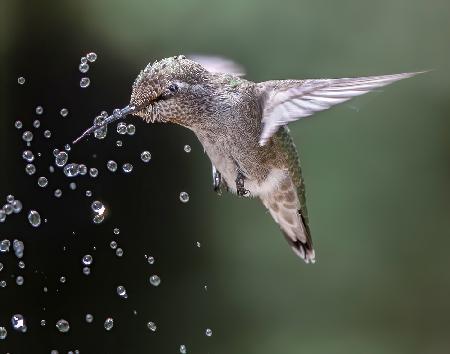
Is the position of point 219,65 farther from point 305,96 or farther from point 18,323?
point 18,323

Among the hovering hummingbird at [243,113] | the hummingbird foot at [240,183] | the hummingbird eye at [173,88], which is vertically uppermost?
the hummingbird eye at [173,88]

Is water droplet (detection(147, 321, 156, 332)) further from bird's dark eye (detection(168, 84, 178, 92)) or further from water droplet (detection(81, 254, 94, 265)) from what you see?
bird's dark eye (detection(168, 84, 178, 92))

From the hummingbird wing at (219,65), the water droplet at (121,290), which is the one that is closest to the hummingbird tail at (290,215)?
the hummingbird wing at (219,65)

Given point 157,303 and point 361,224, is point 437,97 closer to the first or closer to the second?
point 361,224

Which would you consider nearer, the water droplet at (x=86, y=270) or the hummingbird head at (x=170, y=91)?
the hummingbird head at (x=170, y=91)

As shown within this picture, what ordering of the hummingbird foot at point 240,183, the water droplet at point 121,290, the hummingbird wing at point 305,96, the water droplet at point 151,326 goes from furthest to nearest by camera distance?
the water droplet at point 151,326 < the water droplet at point 121,290 < the hummingbird foot at point 240,183 < the hummingbird wing at point 305,96

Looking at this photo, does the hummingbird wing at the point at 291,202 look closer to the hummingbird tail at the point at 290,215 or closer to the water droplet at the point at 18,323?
the hummingbird tail at the point at 290,215

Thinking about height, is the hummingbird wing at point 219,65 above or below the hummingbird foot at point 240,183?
above

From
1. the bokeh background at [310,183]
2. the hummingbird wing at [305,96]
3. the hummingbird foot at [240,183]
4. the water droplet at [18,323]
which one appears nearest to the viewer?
the hummingbird wing at [305,96]

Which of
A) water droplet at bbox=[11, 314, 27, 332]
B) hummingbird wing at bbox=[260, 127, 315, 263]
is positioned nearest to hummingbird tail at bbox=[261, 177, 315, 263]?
hummingbird wing at bbox=[260, 127, 315, 263]
